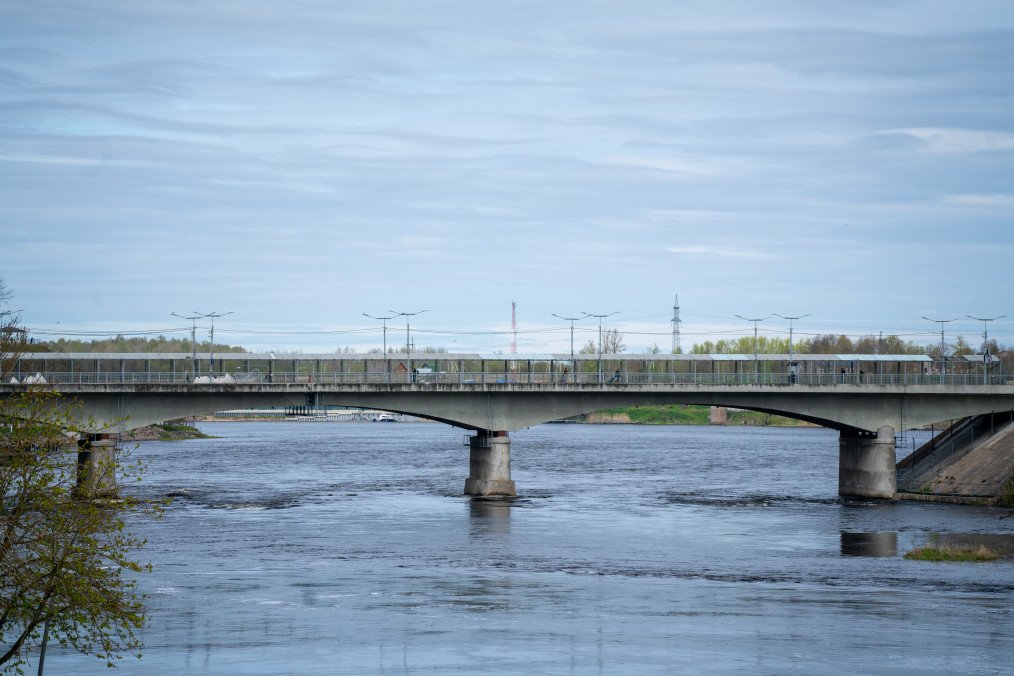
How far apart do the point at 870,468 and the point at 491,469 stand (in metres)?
29.4

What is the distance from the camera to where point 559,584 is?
180 feet

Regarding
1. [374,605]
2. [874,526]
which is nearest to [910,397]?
[874,526]

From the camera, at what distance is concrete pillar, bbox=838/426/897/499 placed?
314 ft

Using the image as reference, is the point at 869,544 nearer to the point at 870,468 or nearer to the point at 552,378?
the point at 870,468

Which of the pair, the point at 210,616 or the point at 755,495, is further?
the point at 755,495

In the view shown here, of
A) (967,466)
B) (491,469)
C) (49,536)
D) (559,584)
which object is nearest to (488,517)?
(491,469)

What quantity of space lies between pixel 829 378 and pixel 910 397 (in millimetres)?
7758

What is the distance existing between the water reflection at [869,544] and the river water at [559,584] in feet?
0.86

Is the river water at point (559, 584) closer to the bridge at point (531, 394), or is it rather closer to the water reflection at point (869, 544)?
the water reflection at point (869, 544)

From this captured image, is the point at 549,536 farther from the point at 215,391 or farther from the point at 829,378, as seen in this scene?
the point at 829,378

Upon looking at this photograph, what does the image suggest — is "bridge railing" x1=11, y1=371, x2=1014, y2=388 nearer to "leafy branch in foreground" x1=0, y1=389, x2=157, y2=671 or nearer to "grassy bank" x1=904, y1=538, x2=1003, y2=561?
"grassy bank" x1=904, y1=538, x2=1003, y2=561

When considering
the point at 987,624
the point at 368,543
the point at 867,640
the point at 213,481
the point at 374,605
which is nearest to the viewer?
the point at 867,640

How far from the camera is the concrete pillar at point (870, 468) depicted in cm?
9581

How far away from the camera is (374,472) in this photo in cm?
12756
